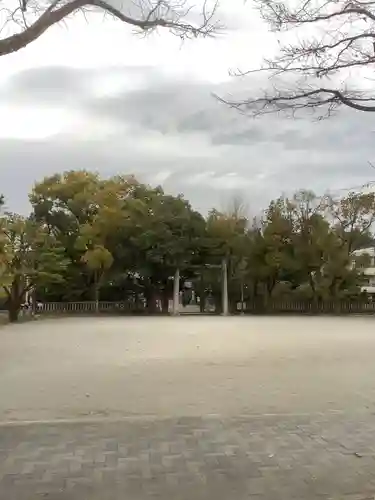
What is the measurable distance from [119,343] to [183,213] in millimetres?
19248

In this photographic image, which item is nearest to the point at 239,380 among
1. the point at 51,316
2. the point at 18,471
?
the point at 18,471

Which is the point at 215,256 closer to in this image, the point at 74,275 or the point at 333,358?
the point at 74,275

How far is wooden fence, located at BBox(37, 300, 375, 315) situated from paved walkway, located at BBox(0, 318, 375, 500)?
24.9m

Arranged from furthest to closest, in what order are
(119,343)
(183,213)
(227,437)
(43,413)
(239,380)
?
(183,213) < (119,343) < (239,380) < (43,413) < (227,437)

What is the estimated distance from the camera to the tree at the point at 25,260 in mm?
27594

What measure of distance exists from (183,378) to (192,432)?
147 inches

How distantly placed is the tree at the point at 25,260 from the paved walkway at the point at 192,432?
17.0 m

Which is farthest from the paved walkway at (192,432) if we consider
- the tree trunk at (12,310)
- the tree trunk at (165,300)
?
the tree trunk at (165,300)

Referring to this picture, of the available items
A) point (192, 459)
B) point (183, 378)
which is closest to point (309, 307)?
point (183, 378)

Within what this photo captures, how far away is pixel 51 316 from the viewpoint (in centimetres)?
3244

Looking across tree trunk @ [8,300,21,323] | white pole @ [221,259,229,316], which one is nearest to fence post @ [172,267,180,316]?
white pole @ [221,259,229,316]

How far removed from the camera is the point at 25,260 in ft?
92.0

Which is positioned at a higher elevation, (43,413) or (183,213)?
(183,213)

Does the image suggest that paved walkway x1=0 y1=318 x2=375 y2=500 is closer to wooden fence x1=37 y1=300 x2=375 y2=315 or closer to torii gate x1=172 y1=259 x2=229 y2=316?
torii gate x1=172 y1=259 x2=229 y2=316
